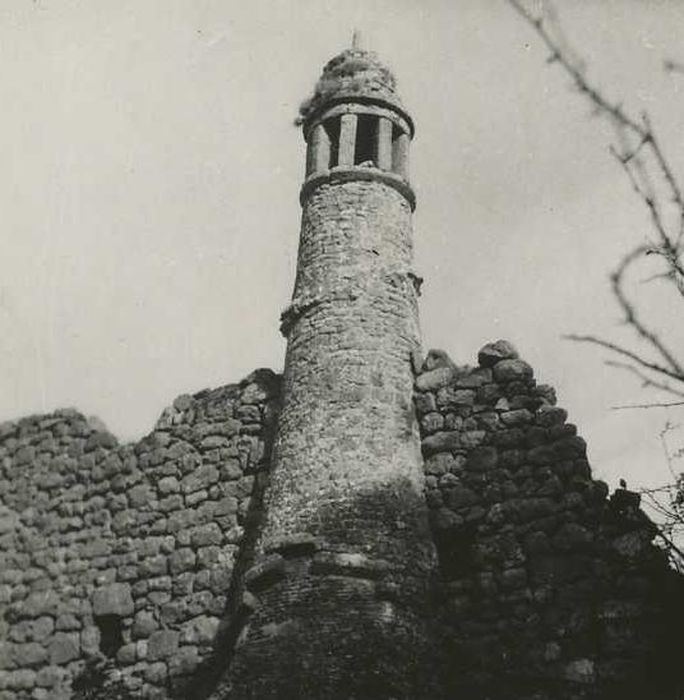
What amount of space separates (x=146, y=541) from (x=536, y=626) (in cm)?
361

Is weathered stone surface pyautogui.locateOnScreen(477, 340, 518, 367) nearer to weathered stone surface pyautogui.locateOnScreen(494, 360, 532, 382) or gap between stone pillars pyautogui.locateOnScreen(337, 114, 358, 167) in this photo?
weathered stone surface pyautogui.locateOnScreen(494, 360, 532, 382)

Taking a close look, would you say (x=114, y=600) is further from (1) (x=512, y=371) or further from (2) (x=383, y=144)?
(2) (x=383, y=144)

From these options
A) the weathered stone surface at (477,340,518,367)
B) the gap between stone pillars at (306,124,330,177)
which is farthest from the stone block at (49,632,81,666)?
the gap between stone pillars at (306,124,330,177)

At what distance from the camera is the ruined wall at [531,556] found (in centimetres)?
549

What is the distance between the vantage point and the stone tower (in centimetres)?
548

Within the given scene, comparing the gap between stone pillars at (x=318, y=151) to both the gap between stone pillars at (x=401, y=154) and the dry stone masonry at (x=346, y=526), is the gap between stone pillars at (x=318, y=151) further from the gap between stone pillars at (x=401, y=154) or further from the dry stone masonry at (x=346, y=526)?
the gap between stone pillars at (x=401, y=154)

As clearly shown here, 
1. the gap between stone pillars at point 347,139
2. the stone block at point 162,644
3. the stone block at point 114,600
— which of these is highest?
the gap between stone pillars at point 347,139

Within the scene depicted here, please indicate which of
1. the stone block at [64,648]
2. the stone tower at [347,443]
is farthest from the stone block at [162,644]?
the stone tower at [347,443]

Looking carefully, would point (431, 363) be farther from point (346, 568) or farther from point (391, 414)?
point (346, 568)

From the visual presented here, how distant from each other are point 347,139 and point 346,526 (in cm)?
384

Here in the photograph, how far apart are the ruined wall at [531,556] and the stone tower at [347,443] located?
29 cm

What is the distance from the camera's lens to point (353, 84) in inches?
332

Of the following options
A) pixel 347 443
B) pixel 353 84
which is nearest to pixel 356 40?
pixel 353 84

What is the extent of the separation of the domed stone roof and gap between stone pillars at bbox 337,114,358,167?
0.23 meters
